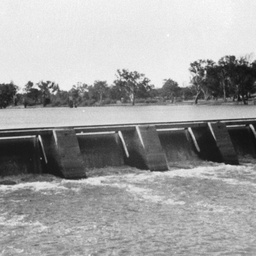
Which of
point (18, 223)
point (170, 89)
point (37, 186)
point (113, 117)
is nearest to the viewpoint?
point (18, 223)

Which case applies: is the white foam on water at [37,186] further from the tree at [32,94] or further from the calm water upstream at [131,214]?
the tree at [32,94]

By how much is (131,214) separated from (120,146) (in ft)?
17.6

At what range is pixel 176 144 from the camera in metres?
14.3

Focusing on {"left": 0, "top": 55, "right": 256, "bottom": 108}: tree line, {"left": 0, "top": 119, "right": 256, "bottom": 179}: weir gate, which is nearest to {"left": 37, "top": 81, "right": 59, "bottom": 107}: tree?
{"left": 0, "top": 55, "right": 256, "bottom": 108}: tree line

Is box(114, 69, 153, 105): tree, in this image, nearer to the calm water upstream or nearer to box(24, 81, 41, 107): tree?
box(24, 81, 41, 107): tree

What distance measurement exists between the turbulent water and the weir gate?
55 cm

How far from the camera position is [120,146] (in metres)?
13.3

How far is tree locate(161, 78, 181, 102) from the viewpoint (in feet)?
424

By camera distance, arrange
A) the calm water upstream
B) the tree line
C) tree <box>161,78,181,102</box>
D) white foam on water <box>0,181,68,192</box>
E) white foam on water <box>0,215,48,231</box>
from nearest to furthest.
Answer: the calm water upstream
white foam on water <box>0,215,48,231</box>
white foam on water <box>0,181,68,192</box>
the tree line
tree <box>161,78,181,102</box>

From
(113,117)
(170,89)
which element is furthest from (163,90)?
(113,117)

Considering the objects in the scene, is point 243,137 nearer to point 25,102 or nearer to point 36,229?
point 36,229

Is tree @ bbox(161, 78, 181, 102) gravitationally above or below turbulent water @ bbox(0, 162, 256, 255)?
above

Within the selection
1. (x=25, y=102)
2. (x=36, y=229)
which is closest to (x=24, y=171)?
(x=36, y=229)

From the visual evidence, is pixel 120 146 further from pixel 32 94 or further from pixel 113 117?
pixel 32 94
